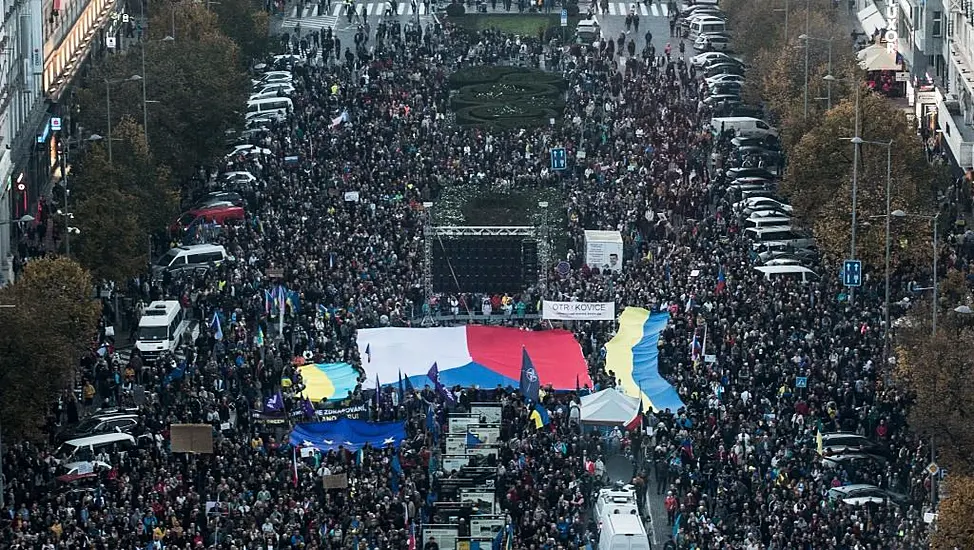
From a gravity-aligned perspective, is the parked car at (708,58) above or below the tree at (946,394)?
above

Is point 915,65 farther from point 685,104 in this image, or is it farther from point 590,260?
point 590,260

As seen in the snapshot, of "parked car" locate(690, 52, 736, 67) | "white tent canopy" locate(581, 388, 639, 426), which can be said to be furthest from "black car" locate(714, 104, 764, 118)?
"white tent canopy" locate(581, 388, 639, 426)

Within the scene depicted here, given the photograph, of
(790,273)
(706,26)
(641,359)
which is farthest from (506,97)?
(641,359)

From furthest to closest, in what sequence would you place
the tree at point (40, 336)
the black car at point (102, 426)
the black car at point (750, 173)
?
the black car at point (750, 173)
the black car at point (102, 426)
the tree at point (40, 336)

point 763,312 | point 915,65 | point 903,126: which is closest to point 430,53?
point 915,65

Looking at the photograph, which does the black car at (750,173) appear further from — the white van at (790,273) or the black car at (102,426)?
the black car at (102,426)

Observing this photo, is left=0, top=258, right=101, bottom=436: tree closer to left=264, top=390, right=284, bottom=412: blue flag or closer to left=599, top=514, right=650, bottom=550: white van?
left=264, top=390, right=284, bottom=412: blue flag

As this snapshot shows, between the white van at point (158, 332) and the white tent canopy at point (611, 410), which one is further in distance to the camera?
the white van at point (158, 332)

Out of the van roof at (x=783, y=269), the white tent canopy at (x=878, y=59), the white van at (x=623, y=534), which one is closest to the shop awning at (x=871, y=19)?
the white tent canopy at (x=878, y=59)
